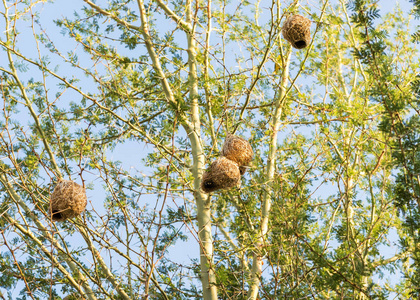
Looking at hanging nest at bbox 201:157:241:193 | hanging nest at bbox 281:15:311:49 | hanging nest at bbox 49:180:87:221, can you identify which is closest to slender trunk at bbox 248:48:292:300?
hanging nest at bbox 201:157:241:193

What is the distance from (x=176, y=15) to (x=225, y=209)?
2.37 meters

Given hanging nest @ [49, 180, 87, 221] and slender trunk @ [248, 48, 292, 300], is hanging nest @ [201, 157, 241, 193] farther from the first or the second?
hanging nest @ [49, 180, 87, 221]

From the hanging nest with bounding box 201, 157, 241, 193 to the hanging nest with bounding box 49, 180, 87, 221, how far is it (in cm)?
101

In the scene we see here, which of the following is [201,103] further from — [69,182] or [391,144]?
[391,144]

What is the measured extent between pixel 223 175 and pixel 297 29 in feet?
4.99

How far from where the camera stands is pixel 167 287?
524 cm

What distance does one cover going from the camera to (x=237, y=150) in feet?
15.2

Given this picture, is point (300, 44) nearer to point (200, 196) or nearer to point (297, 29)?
point (297, 29)

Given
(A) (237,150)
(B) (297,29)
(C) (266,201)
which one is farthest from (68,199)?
(B) (297,29)

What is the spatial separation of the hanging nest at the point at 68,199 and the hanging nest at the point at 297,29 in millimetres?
2263

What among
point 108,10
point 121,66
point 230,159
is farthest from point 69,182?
point 108,10

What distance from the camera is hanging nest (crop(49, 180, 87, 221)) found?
14.0 ft

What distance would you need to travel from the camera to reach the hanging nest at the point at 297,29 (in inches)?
192

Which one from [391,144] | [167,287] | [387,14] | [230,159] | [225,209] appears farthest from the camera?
[387,14]
